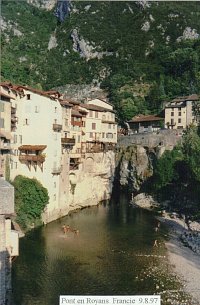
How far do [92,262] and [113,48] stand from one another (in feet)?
235

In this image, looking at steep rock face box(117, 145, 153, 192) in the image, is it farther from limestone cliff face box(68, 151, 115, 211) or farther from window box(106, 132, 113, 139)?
window box(106, 132, 113, 139)

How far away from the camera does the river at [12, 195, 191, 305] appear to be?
2319cm

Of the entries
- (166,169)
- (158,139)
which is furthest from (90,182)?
(158,139)

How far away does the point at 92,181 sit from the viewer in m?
48.5

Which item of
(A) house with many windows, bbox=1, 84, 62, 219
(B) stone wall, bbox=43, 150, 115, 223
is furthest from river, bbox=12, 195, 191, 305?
(A) house with many windows, bbox=1, 84, 62, 219

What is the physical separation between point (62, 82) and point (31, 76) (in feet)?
23.4

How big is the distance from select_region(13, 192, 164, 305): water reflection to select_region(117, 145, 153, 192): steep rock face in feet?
28.9

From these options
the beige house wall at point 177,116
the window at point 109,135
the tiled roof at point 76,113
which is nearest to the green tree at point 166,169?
the window at point 109,135

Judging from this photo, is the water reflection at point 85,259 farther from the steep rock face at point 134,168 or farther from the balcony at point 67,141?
the steep rock face at point 134,168

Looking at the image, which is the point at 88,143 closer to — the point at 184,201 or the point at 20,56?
the point at 184,201

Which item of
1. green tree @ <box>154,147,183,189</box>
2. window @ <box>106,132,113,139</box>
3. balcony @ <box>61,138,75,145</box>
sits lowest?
green tree @ <box>154,147,183,189</box>

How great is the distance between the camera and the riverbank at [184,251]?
24.5 metres

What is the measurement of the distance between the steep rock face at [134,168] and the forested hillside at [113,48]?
2020 centimetres

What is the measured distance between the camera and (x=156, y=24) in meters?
96.2
